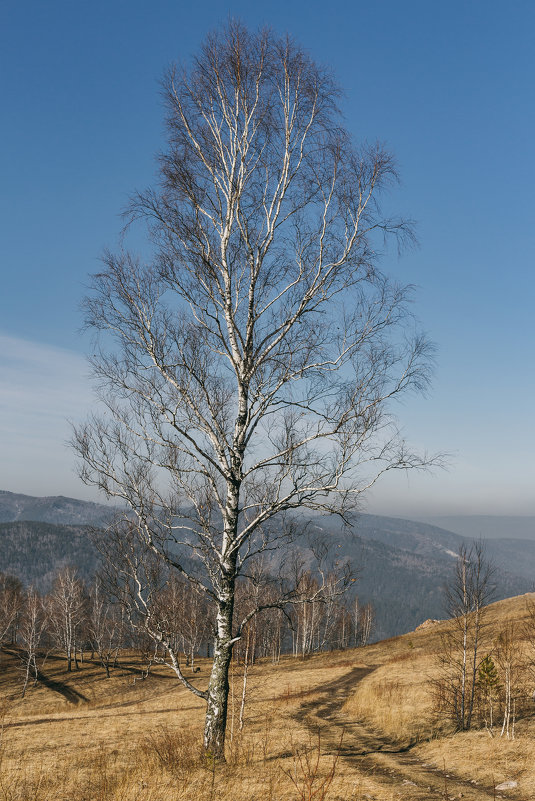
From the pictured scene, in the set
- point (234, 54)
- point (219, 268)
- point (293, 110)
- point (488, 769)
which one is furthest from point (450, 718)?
point (234, 54)

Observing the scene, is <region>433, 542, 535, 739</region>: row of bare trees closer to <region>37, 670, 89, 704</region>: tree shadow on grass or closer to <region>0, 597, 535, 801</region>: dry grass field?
<region>0, 597, 535, 801</region>: dry grass field

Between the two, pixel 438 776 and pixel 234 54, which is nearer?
pixel 234 54

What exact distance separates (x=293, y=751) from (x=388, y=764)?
2374 millimetres

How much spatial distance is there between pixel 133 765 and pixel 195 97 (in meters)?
12.7

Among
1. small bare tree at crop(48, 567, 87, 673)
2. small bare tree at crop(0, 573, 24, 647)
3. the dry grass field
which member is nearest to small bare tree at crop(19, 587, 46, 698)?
small bare tree at crop(0, 573, 24, 647)

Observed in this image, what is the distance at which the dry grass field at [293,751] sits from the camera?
7086mm

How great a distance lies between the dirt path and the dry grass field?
1.7 inches

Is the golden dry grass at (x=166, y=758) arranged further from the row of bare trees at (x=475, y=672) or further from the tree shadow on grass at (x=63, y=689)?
the tree shadow on grass at (x=63, y=689)

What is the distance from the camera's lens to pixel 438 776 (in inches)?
419

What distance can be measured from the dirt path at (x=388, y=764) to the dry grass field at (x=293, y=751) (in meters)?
0.04

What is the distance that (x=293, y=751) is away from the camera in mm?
11445

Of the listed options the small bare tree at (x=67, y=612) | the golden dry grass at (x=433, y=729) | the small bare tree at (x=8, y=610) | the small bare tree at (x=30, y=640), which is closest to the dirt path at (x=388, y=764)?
the golden dry grass at (x=433, y=729)

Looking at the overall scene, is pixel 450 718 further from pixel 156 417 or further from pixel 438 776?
pixel 156 417

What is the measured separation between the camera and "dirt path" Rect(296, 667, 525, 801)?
28.6 ft
